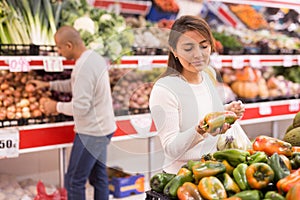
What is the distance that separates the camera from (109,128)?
317 cm

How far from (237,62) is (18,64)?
6.89ft

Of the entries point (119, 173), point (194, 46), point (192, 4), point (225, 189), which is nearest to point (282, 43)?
point (192, 4)

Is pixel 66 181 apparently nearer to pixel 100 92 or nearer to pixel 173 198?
pixel 100 92

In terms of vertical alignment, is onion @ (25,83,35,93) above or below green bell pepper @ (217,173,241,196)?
above

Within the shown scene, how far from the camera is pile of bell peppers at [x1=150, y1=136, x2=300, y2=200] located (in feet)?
3.90

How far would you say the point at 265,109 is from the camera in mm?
4289

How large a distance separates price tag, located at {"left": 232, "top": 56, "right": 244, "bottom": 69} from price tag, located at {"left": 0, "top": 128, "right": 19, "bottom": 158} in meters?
2.13

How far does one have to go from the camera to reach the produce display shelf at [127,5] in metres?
3.87

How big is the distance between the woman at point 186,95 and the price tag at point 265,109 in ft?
8.35

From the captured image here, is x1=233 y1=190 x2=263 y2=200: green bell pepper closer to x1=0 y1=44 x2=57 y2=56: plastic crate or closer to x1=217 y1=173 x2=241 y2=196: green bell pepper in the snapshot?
x1=217 y1=173 x2=241 y2=196: green bell pepper

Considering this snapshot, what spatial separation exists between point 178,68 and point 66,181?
183 centimetres

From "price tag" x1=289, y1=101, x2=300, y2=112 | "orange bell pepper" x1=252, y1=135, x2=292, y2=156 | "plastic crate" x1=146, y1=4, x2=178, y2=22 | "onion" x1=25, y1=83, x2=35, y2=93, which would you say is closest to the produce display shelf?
"plastic crate" x1=146, y1=4, x2=178, y2=22

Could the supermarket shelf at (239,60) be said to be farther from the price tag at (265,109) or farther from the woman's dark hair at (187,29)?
the woman's dark hair at (187,29)

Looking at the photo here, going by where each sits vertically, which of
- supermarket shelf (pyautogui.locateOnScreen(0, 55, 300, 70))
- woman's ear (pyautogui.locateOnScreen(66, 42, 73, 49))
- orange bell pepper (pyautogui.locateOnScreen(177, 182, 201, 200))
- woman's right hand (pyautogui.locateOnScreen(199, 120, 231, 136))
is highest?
woman's ear (pyautogui.locateOnScreen(66, 42, 73, 49))
